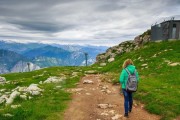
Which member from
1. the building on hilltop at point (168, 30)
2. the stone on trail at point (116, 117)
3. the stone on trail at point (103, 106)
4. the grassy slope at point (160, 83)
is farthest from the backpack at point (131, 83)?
the building on hilltop at point (168, 30)

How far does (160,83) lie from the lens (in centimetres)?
2941

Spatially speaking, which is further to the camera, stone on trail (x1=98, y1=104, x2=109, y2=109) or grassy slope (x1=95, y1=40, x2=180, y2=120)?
stone on trail (x1=98, y1=104, x2=109, y2=109)

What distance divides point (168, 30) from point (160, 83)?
1578 inches

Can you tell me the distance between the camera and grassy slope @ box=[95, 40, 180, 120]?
20.1 m

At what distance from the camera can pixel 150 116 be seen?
19.1 metres

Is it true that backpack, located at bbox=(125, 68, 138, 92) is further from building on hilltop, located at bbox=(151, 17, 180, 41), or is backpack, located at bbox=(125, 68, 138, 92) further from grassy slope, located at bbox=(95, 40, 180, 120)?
building on hilltop, located at bbox=(151, 17, 180, 41)

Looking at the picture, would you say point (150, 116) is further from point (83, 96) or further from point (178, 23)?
point (178, 23)

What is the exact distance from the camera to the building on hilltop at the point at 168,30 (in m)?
65.2

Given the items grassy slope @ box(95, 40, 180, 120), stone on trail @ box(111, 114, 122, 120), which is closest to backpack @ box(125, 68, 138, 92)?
stone on trail @ box(111, 114, 122, 120)

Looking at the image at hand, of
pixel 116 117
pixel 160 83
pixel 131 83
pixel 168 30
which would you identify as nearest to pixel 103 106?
pixel 116 117

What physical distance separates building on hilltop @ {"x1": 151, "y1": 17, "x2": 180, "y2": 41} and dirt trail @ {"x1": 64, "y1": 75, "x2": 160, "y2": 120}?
41813mm

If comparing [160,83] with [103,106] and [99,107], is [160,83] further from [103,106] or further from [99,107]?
[99,107]

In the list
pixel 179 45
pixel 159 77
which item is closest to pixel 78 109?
pixel 159 77

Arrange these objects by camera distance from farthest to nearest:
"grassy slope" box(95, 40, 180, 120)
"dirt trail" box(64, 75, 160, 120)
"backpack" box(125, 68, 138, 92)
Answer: "grassy slope" box(95, 40, 180, 120)
"dirt trail" box(64, 75, 160, 120)
"backpack" box(125, 68, 138, 92)
